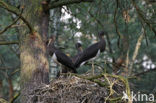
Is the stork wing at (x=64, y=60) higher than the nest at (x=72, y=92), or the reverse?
the stork wing at (x=64, y=60)

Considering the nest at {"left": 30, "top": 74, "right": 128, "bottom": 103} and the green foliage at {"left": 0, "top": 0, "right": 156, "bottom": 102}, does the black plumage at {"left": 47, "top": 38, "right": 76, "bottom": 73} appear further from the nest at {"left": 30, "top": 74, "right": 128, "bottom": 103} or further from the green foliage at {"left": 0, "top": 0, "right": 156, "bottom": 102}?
the nest at {"left": 30, "top": 74, "right": 128, "bottom": 103}

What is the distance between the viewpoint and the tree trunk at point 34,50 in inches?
266

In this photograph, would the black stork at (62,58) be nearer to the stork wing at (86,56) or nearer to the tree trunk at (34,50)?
the stork wing at (86,56)

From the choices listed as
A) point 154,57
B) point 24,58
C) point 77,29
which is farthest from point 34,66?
point 154,57

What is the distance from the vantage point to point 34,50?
6938mm

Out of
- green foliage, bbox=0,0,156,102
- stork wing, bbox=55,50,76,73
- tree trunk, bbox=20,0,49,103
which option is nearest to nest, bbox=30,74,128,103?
tree trunk, bbox=20,0,49,103

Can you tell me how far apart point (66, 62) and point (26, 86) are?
242cm

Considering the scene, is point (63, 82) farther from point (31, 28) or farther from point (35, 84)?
point (31, 28)

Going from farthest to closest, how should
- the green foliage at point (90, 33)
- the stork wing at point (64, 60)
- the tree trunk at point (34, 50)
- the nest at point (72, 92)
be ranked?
the stork wing at point (64, 60) < the green foliage at point (90, 33) < the tree trunk at point (34, 50) < the nest at point (72, 92)

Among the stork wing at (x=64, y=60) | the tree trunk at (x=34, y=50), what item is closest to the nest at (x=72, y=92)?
the tree trunk at (x=34, y=50)

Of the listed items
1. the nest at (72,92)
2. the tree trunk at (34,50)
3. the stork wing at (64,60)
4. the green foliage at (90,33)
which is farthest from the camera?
the stork wing at (64,60)

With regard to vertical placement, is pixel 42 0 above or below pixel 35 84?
above

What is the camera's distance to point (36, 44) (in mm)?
6977

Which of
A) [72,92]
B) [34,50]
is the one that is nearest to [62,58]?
[34,50]
